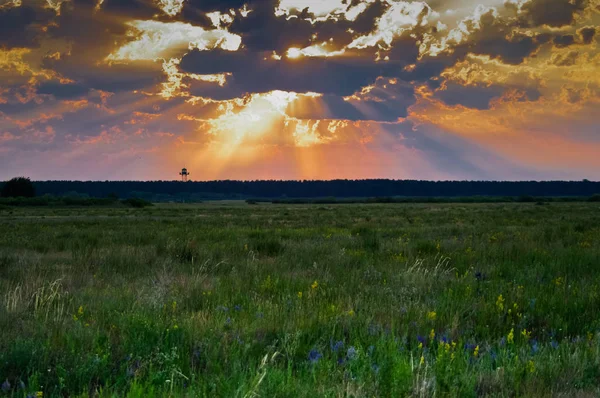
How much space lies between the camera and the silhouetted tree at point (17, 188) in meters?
105

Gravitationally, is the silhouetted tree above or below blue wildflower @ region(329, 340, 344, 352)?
above

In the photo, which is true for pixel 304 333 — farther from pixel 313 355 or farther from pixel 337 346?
pixel 313 355

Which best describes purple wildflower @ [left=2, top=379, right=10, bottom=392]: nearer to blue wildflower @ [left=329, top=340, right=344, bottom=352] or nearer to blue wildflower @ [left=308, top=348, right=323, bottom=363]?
blue wildflower @ [left=308, top=348, right=323, bottom=363]

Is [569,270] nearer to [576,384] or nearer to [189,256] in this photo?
[576,384]

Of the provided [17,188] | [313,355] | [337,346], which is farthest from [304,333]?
[17,188]

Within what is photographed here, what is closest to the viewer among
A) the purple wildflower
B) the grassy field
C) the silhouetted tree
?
the purple wildflower

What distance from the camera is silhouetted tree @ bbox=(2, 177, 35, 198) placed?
105 m

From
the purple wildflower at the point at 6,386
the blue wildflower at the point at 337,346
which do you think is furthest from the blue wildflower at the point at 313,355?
the purple wildflower at the point at 6,386

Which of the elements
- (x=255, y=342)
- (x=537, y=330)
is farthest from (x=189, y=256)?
(x=537, y=330)

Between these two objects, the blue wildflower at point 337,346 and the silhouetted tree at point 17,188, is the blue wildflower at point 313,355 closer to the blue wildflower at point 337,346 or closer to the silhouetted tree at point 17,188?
the blue wildflower at point 337,346

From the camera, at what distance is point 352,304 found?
6535 mm

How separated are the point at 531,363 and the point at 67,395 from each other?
3.77 metres

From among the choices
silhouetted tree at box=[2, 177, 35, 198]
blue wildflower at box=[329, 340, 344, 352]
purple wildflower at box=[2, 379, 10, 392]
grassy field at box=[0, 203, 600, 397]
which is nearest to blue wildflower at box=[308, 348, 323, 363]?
grassy field at box=[0, 203, 600, 397]

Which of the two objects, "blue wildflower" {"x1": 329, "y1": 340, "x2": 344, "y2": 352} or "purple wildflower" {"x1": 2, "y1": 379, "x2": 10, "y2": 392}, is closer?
"purple wildflower" {"x1": 2, "y1": 379, "x2": 10, "y2": 392}
